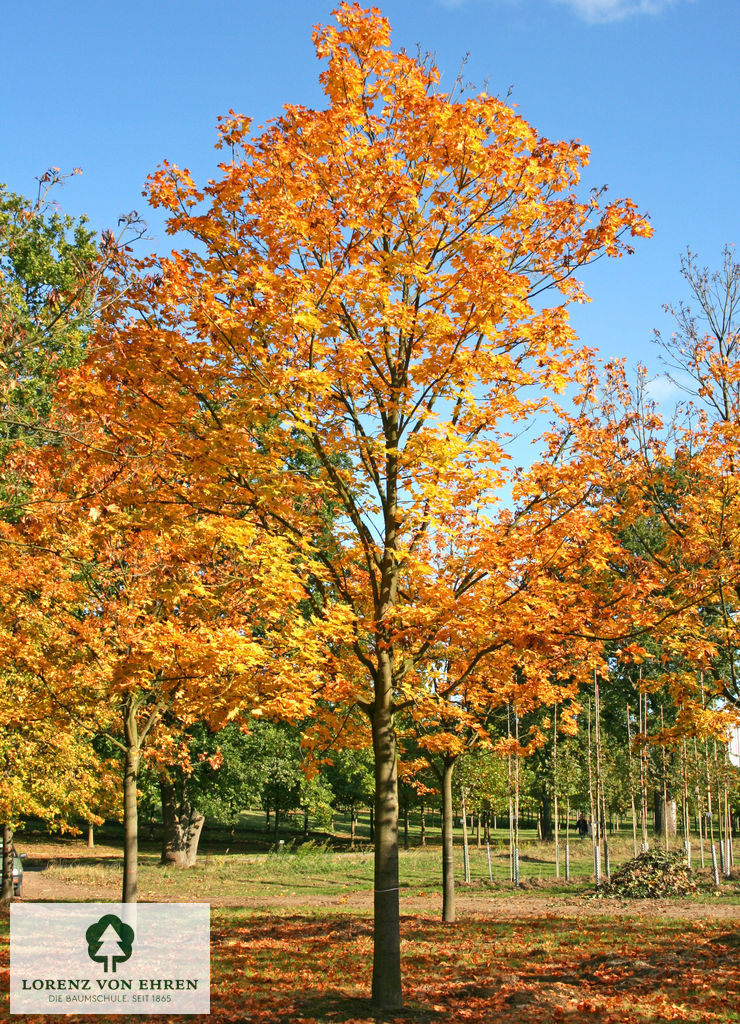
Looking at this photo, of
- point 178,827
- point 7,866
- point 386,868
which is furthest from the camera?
point 178,827

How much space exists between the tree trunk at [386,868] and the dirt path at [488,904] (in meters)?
9.04

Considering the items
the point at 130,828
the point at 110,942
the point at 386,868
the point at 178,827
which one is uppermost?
the point at 386,868

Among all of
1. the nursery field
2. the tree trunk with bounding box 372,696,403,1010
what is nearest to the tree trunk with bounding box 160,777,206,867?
the nursery field

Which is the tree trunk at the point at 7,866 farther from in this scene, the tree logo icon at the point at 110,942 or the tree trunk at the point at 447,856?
the tree trunk at the point at 447,856

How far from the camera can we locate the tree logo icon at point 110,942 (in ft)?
29.8

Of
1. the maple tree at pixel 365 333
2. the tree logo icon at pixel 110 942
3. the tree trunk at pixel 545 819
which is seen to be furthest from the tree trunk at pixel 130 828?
the tree trunk at pixel 545 819

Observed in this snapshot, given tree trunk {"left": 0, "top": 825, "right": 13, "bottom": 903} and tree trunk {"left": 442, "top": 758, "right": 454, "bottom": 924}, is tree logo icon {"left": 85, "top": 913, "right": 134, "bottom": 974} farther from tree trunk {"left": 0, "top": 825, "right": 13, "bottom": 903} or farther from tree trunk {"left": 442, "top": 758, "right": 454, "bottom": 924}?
tree trunk {"left": 0, "top": 825, "right": 13, "bottom": 903}

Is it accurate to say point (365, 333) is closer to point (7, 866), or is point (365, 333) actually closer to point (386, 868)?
point (386, 868)

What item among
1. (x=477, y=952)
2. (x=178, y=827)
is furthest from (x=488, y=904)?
(x=178, y=827)

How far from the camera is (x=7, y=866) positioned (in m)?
17.4

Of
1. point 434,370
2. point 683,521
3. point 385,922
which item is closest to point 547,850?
point 683,521

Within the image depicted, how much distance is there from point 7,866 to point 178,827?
35.2 ft

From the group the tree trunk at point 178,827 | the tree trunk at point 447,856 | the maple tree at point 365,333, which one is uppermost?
the maple tree at point 365,333

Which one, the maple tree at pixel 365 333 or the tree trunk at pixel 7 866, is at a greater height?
the maple tree at pixel 365 333
